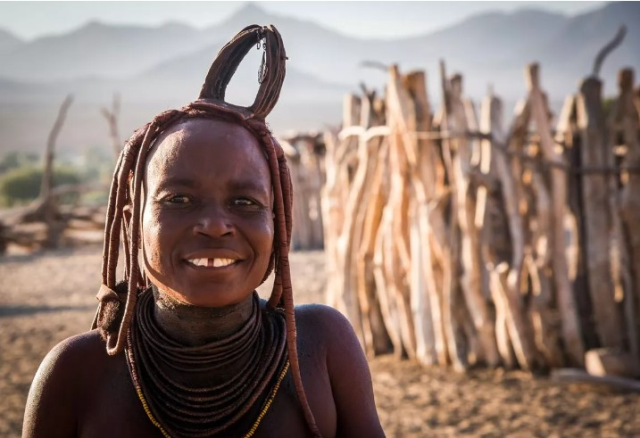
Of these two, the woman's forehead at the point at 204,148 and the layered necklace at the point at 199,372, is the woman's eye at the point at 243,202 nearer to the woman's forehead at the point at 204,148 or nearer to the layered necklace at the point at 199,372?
the woman's forehead at the point at 204,148

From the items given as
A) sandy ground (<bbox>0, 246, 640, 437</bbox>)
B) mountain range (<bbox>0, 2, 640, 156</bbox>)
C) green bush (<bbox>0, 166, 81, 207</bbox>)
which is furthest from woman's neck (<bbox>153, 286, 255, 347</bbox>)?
mountain range (<bbox>0, 2, 640, 156</bbox>)

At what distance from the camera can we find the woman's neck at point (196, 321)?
1.59m

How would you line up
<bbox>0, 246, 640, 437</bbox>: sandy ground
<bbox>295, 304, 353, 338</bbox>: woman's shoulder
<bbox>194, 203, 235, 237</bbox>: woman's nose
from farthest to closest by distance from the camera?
1. <bbox>0, 246, 640, 437</bbox>: sandy ground
2. <bbox>295, 304, 353, 338</bbox>: woman's shoulder
3. <bbox>194, 203, 235, 237</bbox>: woman's nose

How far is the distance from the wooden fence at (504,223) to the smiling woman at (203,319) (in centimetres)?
336

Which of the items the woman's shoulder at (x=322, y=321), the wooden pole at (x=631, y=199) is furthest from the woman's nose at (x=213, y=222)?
the wooden pole at (x=631, y=199)

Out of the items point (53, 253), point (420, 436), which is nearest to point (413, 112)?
point (420, 436)

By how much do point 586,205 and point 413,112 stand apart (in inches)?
54.0

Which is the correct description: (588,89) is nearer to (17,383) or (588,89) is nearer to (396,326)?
(396,326)

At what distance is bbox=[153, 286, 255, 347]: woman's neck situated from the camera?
159cm

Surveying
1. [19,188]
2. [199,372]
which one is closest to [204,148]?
[199,372]

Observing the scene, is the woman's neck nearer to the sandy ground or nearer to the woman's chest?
the woman's chest

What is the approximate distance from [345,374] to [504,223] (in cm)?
361

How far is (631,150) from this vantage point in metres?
4.70

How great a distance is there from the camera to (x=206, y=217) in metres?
1.51
